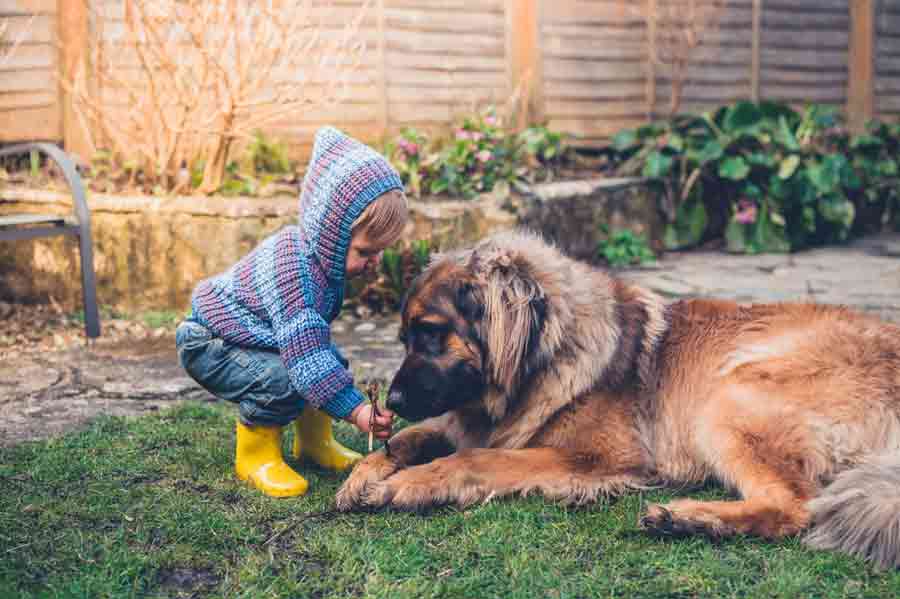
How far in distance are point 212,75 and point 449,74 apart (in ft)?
7.72

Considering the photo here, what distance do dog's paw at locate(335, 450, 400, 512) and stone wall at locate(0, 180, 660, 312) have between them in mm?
3124

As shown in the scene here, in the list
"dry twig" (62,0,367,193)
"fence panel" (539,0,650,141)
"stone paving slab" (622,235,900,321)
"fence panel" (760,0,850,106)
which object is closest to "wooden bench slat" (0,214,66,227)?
"dry twig" (62,0,367,193)

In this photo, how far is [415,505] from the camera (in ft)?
9.46

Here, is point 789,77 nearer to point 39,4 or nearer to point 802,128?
point 802,128

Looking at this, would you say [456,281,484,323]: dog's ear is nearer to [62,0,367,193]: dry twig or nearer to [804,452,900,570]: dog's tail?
[804,452,900,570]: dog's tail

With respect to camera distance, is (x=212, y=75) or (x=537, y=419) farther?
(x=212, y=75)

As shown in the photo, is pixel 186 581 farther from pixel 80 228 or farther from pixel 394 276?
pixel 394 276

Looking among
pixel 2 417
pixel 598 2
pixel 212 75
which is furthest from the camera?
pixel 598 2

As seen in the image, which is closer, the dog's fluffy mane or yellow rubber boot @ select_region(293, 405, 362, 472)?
the dog's fluffy mane

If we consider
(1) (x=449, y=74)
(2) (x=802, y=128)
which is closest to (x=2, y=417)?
(1) (x=449, y=74)

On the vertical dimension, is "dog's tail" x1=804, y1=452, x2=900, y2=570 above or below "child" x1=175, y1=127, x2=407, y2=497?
below

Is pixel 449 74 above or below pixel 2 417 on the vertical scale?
above

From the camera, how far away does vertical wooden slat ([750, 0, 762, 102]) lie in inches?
351

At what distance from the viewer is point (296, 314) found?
3.04 metres
